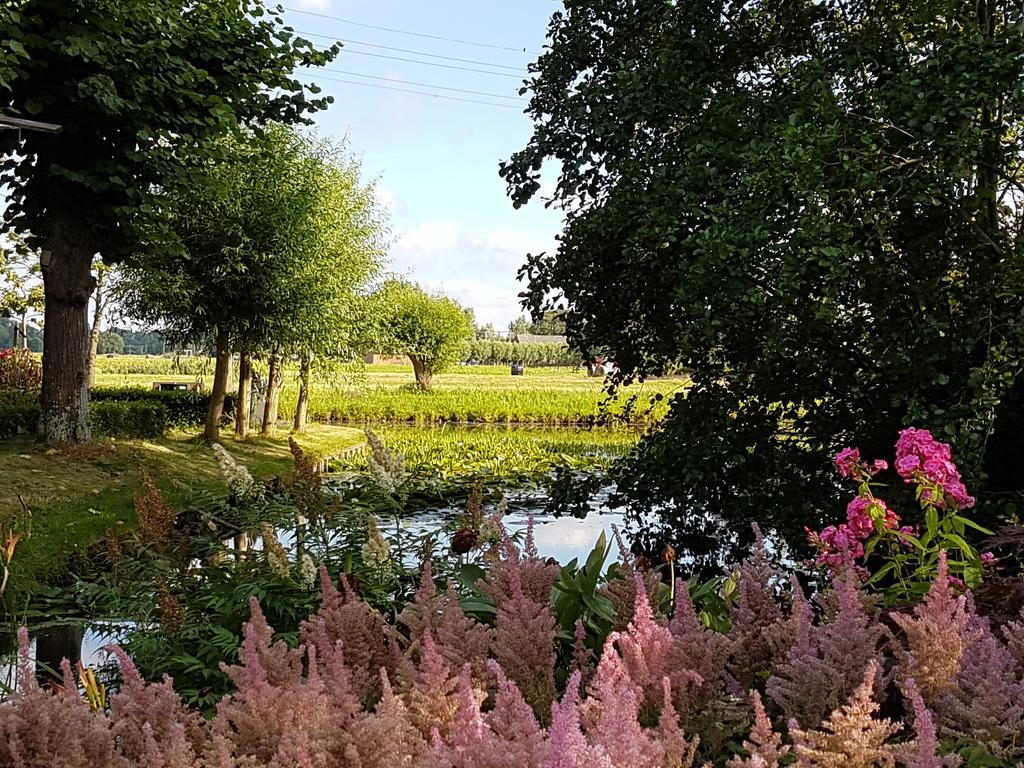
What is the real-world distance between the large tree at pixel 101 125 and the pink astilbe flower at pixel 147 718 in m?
12.5

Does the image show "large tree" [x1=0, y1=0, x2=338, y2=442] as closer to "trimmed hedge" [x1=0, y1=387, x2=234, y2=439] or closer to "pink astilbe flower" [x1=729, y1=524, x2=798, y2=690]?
"trimmed hedge" [x1=0, y1=387, x2=234, y2=439]

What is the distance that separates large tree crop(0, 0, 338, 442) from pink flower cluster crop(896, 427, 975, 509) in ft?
39.5

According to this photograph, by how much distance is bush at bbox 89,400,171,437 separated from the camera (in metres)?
17.8

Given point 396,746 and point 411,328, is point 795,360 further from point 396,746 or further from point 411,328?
point 411,328

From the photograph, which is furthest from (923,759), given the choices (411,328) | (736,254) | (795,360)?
(411,328)

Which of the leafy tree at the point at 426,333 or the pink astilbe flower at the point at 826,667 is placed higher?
the leafy tree at the point at 426,333

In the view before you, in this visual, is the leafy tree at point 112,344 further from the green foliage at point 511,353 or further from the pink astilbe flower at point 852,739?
the pink astilbe flower at point 852,739

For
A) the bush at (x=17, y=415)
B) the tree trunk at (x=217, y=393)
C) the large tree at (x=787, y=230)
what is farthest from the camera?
the tree trunk at (x=217, y=393)

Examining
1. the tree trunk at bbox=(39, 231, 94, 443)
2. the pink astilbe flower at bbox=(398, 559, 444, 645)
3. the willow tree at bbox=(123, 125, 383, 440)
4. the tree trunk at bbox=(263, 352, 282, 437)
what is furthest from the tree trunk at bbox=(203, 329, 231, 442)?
the pink astilbe flower at bbox=(398, 559, 444, 645)

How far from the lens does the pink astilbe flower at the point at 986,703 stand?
5.60 feet

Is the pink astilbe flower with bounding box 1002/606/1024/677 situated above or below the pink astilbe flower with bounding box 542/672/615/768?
below

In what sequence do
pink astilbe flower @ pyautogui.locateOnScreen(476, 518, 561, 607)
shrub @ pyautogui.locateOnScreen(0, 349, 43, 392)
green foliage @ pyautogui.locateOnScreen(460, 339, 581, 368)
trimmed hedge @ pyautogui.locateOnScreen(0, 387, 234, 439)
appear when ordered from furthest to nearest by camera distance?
green foliage @ pyautogui.locateOnScreen(460, 339, 581, 368) < shrub @ pyautogui.locateOnScreen(0, 349, 43, 392) < trimmed hedge @ pyautogui.locateOnScreen(0, 387, 234, 439) < pink astilbe flower @ pyautogui.locateOnScreen(476, 518, 561, 607)

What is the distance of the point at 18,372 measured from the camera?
20938mm

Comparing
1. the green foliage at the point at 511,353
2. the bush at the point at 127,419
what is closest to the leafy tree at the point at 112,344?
the green foliage at the point at 511,353
